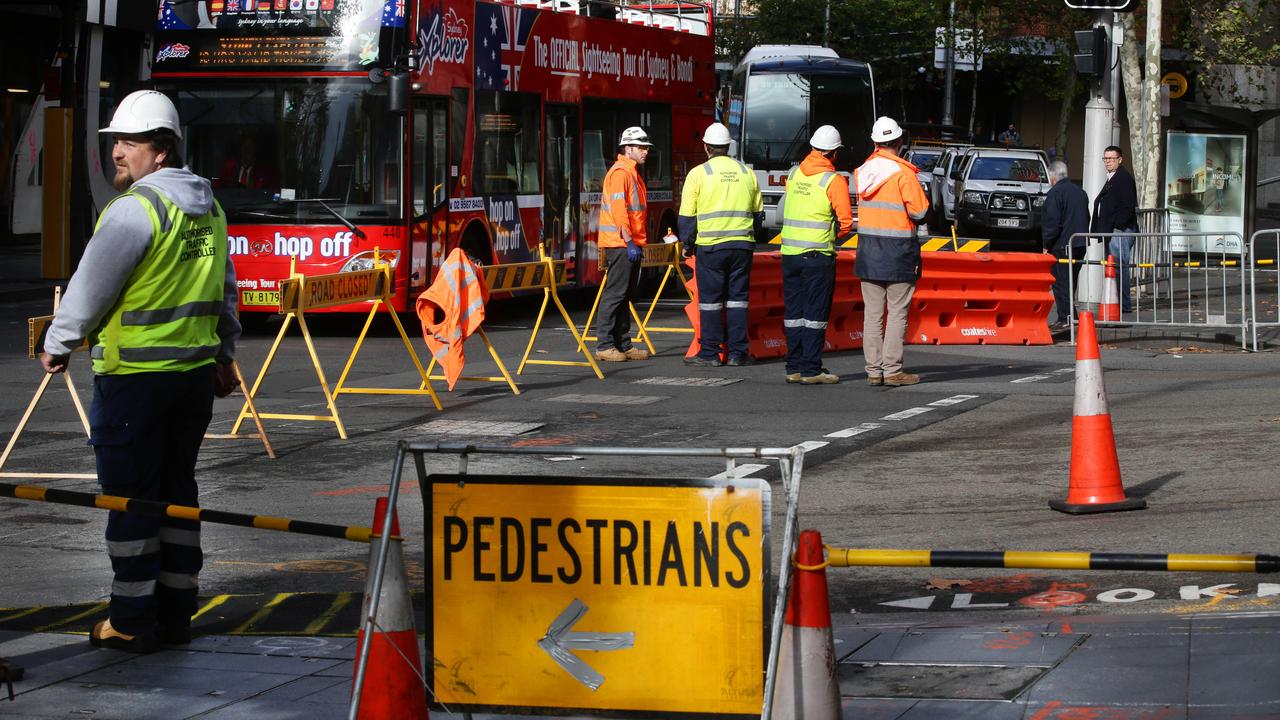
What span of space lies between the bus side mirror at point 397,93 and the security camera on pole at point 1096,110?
6870mm

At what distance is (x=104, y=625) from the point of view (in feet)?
21.5

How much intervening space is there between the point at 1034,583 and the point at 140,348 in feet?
12.1

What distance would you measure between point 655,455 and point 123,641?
8.70ft

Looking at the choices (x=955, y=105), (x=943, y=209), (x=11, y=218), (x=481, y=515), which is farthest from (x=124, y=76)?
(x=955, y=105)

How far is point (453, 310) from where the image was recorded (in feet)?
44.5

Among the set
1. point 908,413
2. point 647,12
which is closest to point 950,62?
point 647,12

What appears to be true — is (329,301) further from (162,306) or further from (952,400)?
(162,306)

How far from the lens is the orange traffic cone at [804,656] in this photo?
476cm

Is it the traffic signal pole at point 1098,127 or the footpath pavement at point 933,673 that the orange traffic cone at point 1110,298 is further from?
the footpath pavement at point 933,673

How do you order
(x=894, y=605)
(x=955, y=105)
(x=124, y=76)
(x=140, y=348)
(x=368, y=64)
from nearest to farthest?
(x=140, y=348) < (x=894, y=605) < (x=368, y=64) < (x=124, y=76) < (x=955, y=105)

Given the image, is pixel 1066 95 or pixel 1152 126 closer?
pixel 1152 126

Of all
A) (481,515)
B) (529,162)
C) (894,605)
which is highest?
(529,162)

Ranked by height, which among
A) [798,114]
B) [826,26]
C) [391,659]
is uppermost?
[826,26]

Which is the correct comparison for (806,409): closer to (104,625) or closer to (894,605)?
(894,605)
